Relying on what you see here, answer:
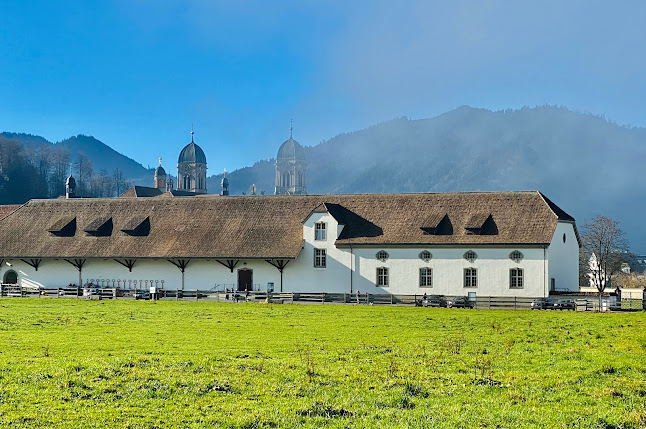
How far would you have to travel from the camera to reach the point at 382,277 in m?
54.1

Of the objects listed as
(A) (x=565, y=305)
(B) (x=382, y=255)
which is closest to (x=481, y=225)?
(B) (x=382, y=255)

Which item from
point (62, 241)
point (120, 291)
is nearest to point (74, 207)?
point (62, 241)

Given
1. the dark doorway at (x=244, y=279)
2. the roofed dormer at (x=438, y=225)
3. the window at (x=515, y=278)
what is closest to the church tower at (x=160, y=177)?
the dark doorway at (x=244, y=279)

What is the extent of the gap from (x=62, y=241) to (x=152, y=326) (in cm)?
3390

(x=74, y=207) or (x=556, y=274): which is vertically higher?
(x=74, y=207)

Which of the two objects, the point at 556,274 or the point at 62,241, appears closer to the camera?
the point at 556,274

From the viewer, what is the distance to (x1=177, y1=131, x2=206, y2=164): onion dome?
196 meters

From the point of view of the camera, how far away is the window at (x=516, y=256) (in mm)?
50875

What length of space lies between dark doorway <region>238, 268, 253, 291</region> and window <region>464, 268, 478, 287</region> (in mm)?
14412

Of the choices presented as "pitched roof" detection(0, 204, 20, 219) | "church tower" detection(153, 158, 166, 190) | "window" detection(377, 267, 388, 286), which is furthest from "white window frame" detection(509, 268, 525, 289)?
"church tower" detection(153, 158, 166, 190)

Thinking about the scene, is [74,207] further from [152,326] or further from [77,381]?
[77,381]

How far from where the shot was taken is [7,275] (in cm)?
6241

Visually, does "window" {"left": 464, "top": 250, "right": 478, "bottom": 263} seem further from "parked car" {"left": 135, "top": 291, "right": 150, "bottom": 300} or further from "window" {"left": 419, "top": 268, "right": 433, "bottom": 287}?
"parked car" {"left": 135, "top": 291, "right": 150, "bottom": 300}

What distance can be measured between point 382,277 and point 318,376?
121 feet
